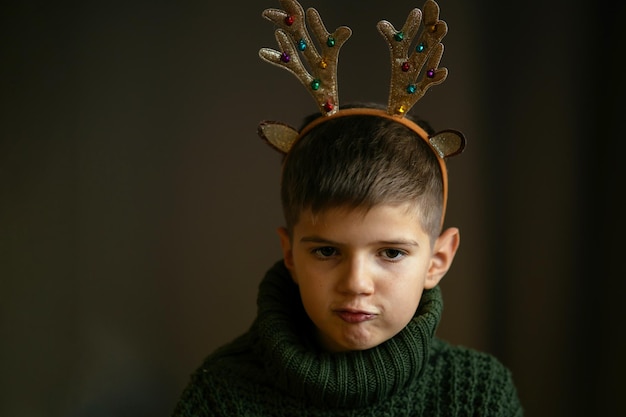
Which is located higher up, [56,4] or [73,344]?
[56,4]

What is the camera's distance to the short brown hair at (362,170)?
98 centimetres

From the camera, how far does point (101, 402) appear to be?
1265mm

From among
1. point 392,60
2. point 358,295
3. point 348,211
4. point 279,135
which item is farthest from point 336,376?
point 392,60

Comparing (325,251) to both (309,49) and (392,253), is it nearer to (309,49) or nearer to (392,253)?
(392,253)

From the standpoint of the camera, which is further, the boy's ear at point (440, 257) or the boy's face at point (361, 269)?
the boy's ear at point (440, 257)

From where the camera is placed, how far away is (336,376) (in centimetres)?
103

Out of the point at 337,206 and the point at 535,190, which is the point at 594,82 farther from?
the point at 337,206

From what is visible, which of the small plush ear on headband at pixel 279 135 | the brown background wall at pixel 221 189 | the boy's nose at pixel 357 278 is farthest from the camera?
the brown background wall at pixel 221 189

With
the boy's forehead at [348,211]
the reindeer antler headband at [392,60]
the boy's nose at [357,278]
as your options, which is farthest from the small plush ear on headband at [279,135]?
the boy's nose at [357,278]

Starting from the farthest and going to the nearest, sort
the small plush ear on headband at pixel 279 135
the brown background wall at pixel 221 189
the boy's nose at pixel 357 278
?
the brown background wall at pixel 221 189 < the small plush ear on headband at pixel 279 135 < the boy's nose at pixel 357 278

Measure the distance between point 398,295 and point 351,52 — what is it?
0.63 m

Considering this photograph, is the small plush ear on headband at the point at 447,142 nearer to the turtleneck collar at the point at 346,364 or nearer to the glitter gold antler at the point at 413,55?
the glitter gold antler at the point at 413,55

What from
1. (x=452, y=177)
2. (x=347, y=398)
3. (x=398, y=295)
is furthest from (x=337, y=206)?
(x=452, y=177)

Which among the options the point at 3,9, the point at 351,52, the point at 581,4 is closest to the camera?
the point at 3,9
